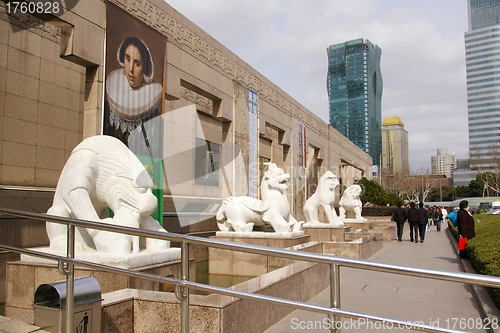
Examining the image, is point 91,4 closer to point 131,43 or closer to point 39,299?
point 131,43

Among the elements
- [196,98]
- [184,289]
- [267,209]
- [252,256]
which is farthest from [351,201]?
[184,289]

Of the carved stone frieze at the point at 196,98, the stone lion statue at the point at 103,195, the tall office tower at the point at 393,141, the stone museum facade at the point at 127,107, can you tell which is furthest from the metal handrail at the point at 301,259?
the tall office tower at the point at 393,141

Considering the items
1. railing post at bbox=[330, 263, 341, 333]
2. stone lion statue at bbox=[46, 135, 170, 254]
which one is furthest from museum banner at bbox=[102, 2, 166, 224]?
railing post at bbox=[330, 263, 341, 333]

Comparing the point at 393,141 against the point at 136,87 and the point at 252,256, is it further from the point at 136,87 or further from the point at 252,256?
the point at 252,256

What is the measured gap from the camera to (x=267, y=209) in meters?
7.52

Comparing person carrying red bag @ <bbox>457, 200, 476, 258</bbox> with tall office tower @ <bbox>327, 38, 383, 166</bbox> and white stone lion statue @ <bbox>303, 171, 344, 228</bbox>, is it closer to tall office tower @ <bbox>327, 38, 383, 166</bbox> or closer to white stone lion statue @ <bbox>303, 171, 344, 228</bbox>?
white stone lion statue @ <bbox>303, 171, 344, 228</bbox>

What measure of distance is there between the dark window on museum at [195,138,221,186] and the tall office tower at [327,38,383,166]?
271ft

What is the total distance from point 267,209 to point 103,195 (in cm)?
381

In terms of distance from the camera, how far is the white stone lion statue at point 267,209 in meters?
7.47

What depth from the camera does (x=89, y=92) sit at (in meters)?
7.61

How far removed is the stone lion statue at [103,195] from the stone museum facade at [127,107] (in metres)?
2.27

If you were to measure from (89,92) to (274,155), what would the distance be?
11874 mm

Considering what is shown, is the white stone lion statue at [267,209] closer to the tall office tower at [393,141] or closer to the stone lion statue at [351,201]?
the stone lion statue at [351,201]
